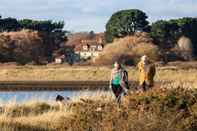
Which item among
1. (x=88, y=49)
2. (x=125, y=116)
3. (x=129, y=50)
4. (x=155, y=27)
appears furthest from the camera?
(x=88, y=49)

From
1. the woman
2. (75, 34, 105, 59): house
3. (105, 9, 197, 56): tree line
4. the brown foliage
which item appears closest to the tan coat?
the woman

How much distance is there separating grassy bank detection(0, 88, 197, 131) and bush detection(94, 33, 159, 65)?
55.2 metres

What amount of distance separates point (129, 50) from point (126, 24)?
1042 cm

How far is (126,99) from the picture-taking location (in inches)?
615

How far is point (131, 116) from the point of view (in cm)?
1375

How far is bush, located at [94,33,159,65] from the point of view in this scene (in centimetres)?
7394

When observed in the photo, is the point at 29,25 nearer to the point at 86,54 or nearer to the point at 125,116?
the point at 86,54

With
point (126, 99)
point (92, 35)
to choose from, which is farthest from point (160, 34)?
point (126, 99)

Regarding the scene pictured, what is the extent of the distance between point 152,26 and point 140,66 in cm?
6946

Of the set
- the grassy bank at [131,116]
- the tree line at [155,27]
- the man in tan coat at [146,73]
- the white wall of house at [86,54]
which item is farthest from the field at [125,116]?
the white wall of house at [86,54]

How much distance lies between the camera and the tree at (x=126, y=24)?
8938 cm

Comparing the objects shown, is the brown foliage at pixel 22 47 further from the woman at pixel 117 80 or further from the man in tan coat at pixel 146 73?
the woman at pixel 117 80

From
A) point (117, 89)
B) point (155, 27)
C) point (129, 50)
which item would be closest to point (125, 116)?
point (117, 89)

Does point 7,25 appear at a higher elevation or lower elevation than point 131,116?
lower
